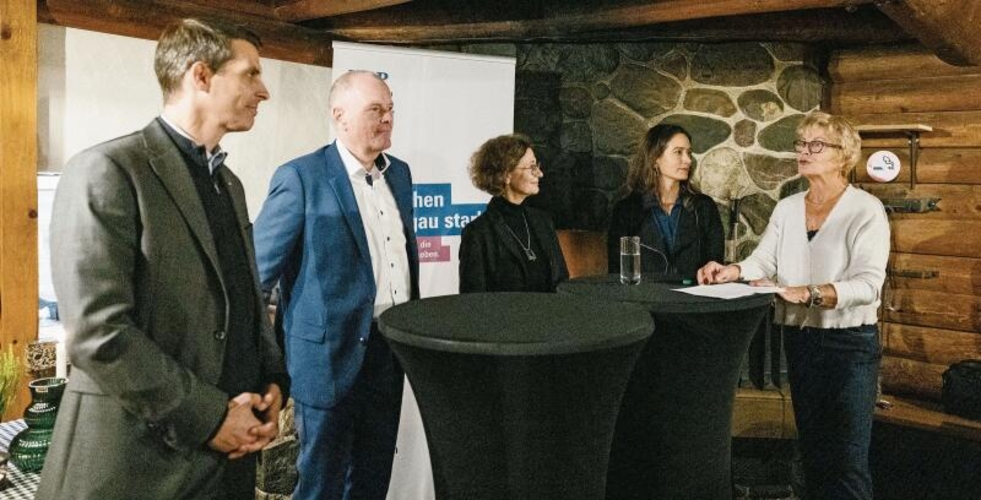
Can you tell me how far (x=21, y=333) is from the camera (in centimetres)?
244

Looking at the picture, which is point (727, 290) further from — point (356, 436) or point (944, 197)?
point (944, 197)

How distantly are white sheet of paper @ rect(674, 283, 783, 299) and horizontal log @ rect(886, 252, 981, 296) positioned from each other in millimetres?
1843

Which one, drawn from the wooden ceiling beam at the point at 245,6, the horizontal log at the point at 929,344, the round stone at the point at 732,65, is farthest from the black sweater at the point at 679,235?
the wooden ceiling beam at the point at 245,6

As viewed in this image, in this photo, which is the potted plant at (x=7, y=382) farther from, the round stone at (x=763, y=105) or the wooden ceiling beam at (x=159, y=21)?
the round stone at (x=763, y=105)

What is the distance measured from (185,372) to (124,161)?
0.37m

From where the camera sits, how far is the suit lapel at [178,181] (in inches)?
52.1

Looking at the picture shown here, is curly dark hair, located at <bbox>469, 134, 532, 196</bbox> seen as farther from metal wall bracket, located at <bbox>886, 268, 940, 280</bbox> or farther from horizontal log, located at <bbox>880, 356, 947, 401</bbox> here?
horizontal log, located at <bbox>880, 356, 947, 401</bbox>

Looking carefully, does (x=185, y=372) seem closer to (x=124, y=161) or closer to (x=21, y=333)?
(x=124, y=161)

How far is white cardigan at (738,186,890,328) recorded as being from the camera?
2326 mm

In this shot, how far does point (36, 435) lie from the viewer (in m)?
1.69

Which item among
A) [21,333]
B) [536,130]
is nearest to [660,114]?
[536,130]

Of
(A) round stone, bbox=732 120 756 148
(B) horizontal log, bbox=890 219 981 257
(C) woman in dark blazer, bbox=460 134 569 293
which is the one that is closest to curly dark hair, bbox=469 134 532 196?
(C) woman in dark blazer, bbox=460 134 569 293

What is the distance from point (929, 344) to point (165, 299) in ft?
11.9

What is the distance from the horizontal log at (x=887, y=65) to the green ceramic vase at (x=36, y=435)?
365 centimetres
